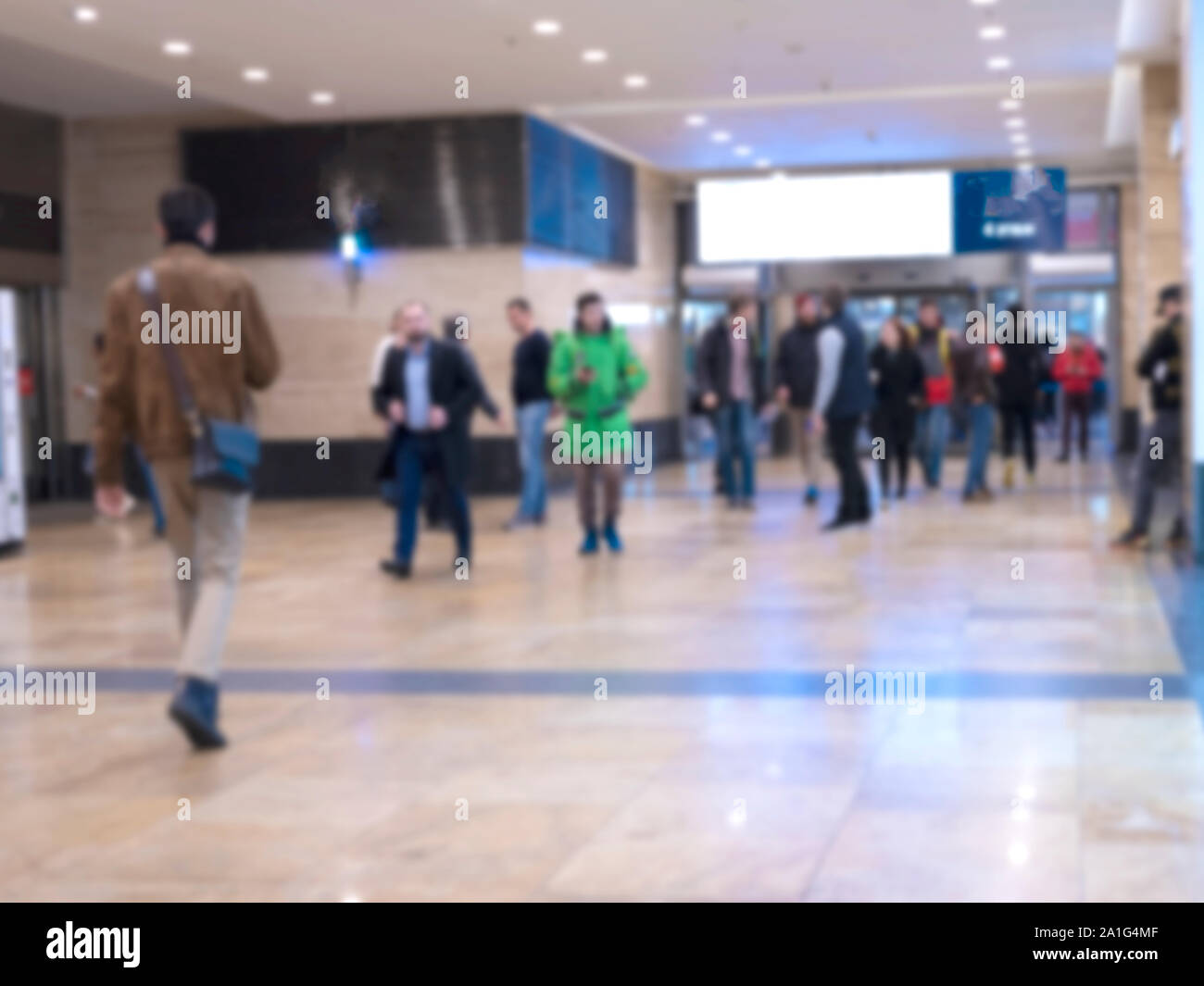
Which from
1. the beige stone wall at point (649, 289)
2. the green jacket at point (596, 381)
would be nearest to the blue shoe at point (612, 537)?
the green jacket at point (596, 381)

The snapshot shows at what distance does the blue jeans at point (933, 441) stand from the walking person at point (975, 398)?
1200mm

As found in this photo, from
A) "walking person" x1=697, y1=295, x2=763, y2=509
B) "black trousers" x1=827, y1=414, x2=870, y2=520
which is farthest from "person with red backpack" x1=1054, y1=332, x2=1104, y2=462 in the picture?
"black trousers" x1=827, y1=414, x2=870, y2=520

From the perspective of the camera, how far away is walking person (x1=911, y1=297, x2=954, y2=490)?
1659 cm

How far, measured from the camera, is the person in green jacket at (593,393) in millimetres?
11641

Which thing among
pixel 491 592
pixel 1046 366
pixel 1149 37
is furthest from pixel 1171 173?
pixel 491 592

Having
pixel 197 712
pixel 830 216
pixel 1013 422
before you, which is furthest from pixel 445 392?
pixel 830 216

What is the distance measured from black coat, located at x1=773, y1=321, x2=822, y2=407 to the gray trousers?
4564mm

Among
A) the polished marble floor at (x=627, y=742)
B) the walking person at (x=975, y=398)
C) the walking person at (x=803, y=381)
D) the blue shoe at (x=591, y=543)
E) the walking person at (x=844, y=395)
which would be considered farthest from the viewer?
the walking person at (x=803, y=381)

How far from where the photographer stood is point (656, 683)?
7004 millimetres

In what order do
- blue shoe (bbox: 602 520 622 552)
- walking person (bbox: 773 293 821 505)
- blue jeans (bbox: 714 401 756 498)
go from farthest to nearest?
walking person (bbox: 773 293 821 505), blue jeans (bbox: 714 401 756 498), blue shoe (bbox: 602 520 622 552)

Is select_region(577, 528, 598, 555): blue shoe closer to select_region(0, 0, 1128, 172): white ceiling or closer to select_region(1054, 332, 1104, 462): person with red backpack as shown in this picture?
select_region(0, 0, 1128, 172): white ceiling

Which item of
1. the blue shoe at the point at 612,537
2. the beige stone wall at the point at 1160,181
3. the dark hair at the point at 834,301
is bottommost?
the blue shoe at the point at 612,537

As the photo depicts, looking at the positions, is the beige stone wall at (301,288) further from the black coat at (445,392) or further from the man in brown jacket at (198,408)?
the man in brown jacket at (198,408)
